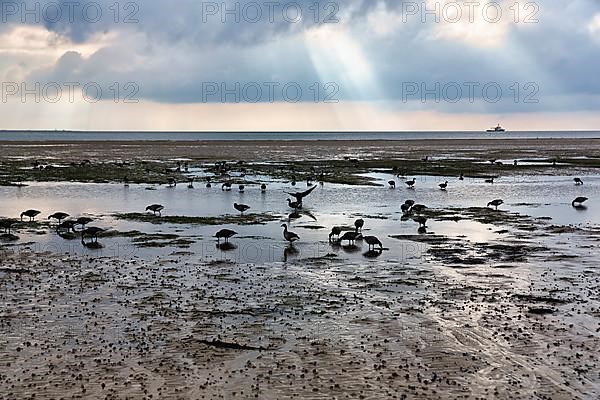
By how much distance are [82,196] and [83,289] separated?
22.6m

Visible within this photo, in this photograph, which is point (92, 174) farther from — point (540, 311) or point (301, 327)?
point (540, 311)

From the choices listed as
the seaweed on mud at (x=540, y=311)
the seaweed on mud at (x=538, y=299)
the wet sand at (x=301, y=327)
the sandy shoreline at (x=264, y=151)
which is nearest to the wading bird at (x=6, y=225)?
the wet sand at (x=301, y=327)

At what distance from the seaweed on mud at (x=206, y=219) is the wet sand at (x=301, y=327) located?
7.33 metres

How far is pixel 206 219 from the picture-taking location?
28328 mm

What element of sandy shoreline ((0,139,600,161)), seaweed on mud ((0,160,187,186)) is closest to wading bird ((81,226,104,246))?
seaweed on mud ((0,160,187,186))

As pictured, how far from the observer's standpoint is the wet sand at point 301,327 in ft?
33.9

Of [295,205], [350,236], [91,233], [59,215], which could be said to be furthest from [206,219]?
[350,236]

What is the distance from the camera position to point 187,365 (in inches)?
435

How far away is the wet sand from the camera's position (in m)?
10.3

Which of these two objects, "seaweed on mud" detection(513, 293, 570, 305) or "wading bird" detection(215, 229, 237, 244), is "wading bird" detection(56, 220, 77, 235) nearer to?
"wading bird" detection(215, 229, 237, 244)

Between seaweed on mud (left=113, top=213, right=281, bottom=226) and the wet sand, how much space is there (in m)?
7.33

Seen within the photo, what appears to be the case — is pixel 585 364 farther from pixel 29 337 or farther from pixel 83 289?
pixel 83 289

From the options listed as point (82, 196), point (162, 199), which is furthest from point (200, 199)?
point (82, 196)

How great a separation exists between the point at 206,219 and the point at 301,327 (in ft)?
51.9
